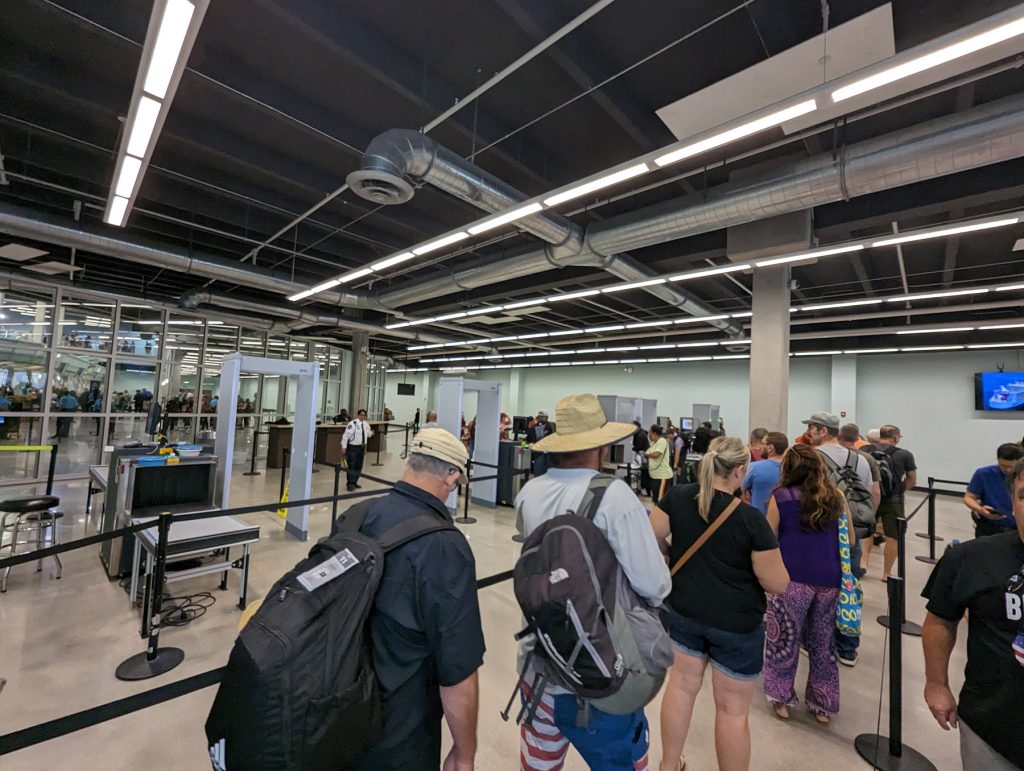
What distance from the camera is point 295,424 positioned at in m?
5.89

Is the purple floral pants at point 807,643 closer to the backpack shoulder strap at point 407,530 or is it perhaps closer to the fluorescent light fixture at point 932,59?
the backpack shoulder strap at point 407,530

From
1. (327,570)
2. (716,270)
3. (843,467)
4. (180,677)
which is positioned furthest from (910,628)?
(180,677)

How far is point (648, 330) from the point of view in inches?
476

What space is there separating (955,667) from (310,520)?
6659mm

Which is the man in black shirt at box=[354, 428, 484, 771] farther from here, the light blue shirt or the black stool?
the black stool

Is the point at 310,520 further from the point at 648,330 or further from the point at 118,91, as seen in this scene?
the point at 648,330

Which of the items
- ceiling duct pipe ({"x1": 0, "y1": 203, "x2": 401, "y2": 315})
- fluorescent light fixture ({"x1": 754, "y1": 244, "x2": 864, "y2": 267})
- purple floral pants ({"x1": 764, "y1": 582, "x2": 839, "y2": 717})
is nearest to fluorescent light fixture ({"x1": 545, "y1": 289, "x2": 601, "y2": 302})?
fluorescent light fixture ({"x1": 754, "y1": 244, "x2": 864, "y2": 267})

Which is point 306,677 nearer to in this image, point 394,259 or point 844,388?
point 394,259

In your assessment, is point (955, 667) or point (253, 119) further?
point (253, 119)

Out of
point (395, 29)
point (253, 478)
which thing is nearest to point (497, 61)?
point (395, 29)

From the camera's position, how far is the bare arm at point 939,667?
131 cm

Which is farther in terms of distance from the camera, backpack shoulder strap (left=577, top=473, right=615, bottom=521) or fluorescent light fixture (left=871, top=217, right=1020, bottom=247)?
fluorescent light fixture (left=871, top=217, right=1020, bottom=247)

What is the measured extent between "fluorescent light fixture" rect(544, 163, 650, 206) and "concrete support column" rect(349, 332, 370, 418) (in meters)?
9.93

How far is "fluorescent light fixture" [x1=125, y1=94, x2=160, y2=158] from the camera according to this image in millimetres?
2958
